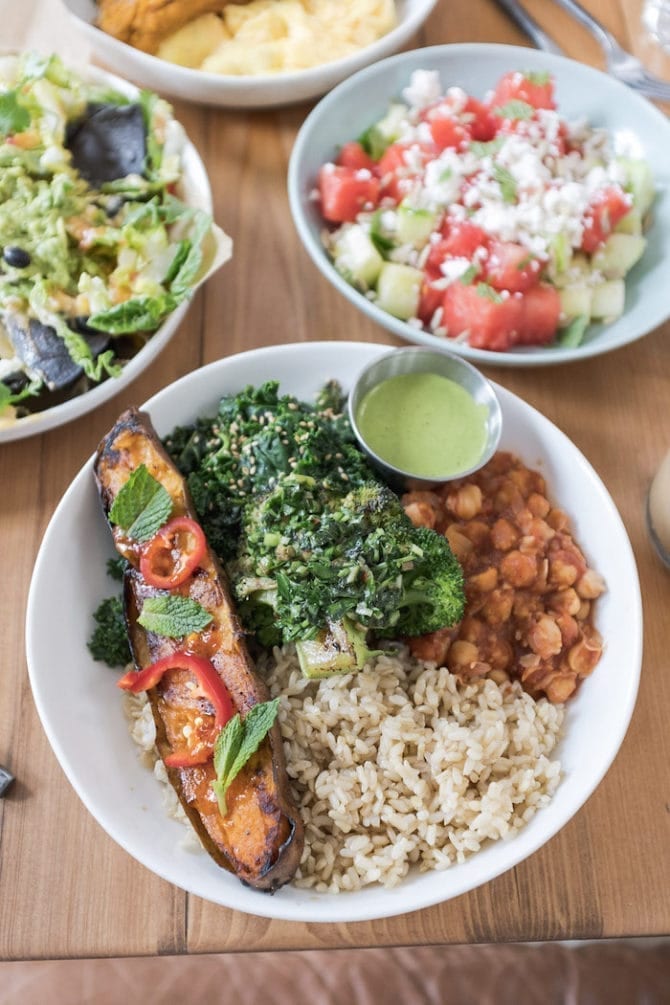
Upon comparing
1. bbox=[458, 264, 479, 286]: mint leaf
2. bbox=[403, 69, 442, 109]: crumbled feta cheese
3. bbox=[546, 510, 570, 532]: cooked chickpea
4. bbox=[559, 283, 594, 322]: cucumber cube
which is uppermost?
bbox=[403, 69, 442, 109]: crumbled feta cheese

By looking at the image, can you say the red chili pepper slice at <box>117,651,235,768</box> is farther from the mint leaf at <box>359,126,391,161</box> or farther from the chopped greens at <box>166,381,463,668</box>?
the mint leaf at <box>359,126,391,161</box>

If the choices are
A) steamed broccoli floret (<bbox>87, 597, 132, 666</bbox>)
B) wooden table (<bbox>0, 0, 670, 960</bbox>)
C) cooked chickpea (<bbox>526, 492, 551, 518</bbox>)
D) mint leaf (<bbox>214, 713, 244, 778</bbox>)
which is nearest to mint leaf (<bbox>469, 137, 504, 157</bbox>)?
wooden table (<bbox>0, 0, 670, 960</bbox>)

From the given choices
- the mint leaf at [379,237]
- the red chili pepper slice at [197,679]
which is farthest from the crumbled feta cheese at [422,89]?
the red chili pepper slice at [197,679]

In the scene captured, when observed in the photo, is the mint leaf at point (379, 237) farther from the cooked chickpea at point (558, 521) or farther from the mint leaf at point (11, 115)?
the mint leaf at point (11, 115)

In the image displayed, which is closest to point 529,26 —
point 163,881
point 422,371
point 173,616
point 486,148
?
point 486,148

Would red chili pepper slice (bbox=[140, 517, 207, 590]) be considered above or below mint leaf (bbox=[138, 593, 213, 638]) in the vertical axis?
above

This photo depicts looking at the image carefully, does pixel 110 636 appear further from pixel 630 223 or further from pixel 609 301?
pixel 630 223

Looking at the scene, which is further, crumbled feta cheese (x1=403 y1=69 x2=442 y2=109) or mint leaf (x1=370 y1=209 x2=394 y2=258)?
crumbled feta cheese (x1=403 y1=69 x2=442 y2=109)
